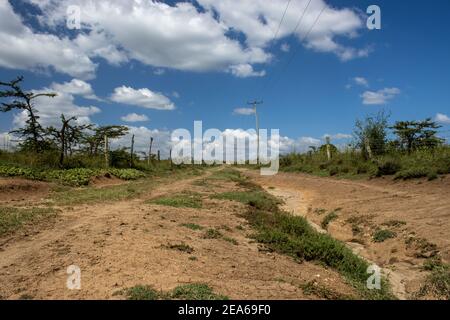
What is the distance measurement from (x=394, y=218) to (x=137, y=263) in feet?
23.9

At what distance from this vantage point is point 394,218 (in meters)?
9.99

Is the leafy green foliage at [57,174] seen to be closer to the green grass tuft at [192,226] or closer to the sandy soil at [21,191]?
the sandy soil at [21,191]

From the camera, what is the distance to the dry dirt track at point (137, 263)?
4594 mm

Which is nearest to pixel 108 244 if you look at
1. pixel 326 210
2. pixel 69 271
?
pixel 69 271

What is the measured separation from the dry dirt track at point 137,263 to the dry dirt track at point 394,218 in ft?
6.92

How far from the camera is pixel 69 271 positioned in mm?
4910

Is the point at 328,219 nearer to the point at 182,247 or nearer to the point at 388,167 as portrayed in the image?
the point at 182,247

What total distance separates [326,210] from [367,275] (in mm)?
6627

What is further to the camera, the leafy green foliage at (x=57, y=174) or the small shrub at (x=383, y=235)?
the leafy green foliage at (x=57, y=174)

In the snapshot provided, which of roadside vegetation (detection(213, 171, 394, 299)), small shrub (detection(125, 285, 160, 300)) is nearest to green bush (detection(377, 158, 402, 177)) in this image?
roadside vegetation (detection(213, 171, 394, 299))

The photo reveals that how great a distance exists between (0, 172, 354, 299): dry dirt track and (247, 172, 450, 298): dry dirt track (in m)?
2.11
